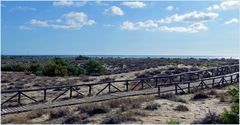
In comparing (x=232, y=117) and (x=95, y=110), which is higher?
(x=232, y=117)

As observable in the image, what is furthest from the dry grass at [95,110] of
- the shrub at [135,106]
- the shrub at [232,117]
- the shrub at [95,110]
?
the shrub at [232,117]

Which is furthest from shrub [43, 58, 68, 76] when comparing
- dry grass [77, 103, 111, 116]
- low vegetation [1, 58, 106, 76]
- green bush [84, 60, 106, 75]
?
dry grass [77, 103, 111, 116]

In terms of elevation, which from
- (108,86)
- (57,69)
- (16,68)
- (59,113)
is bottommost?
(108,86)

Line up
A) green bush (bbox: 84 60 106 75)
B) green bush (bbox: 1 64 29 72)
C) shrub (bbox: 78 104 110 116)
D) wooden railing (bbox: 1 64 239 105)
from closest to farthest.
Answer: shrub (bbox: 78 104 110 116)
wooden railing (bbox: 1 64 239 105)
green bush (bbox: 84 60 106 75)
green bush (bbox: 1 64 29 72)

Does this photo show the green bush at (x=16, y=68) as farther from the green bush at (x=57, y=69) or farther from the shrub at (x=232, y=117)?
the shrub at (x=232, y=117)

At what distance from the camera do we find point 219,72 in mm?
35406

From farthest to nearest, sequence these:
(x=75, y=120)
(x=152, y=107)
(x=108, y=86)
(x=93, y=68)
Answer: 1. (x=93, y=68)
2. (x=108, y=86)
3. (x=152, y=107)
4. (x=75, y=120)

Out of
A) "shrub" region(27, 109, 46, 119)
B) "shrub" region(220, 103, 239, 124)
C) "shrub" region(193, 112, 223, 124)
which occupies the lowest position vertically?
"shrub" region(27, 109, 46, 119)

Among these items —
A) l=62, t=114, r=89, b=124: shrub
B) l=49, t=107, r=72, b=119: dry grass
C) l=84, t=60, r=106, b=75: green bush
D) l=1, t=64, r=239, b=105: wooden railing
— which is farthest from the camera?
l=84, t=60, r=106, b=75: green bush

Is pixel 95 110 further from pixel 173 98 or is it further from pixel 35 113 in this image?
pixel 173 98

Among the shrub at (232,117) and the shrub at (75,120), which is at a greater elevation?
the shrub at (232,117)

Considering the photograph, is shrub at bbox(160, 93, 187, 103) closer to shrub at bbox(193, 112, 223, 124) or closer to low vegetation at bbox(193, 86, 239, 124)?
low vegetation at bbox(193, 86, 239, 124)

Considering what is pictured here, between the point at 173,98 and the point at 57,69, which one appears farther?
the point at 57,69

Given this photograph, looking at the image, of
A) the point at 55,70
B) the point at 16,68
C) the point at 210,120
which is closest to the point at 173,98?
the point at 210,120
